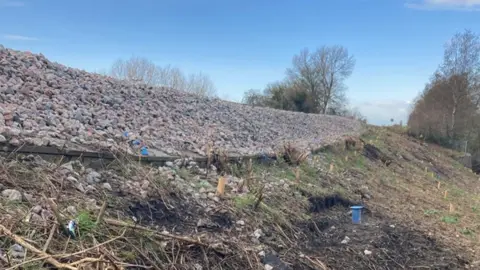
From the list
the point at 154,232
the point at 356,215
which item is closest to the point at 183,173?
the point at 154,232

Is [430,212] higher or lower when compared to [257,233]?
lower

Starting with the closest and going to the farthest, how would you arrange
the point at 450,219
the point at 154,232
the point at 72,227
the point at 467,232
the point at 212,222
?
the point at 72,227 < the point at 154,232 < the point at 212,222 < the point at 467,232 < the point at 450,219

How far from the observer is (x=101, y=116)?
16.4 ft

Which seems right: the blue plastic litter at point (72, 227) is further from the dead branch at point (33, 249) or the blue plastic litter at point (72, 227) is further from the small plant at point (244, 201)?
the small plant at point (244, 201)

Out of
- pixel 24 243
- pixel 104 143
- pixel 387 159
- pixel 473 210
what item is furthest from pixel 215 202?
pixel 387 159

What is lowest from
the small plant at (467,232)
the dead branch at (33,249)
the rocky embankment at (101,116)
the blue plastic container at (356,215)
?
the small plant at (467,232)

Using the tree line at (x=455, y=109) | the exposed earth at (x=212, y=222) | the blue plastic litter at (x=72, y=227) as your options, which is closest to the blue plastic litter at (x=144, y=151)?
the exposed earth at (x=212, y=222)

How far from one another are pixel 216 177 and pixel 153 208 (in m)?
1.37

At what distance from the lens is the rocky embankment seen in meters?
3.86

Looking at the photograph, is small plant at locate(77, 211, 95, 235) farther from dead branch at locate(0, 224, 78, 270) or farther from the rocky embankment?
the rocky embankment

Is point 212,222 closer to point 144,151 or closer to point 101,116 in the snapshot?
point 144,151

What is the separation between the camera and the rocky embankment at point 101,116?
3.86 m

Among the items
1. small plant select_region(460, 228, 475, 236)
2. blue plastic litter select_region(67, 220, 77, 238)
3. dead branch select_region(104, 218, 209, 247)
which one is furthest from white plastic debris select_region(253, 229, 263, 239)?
small plant select_region(460, 228, 475, 236)

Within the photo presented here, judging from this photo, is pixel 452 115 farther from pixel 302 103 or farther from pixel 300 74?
pixel 300 74
